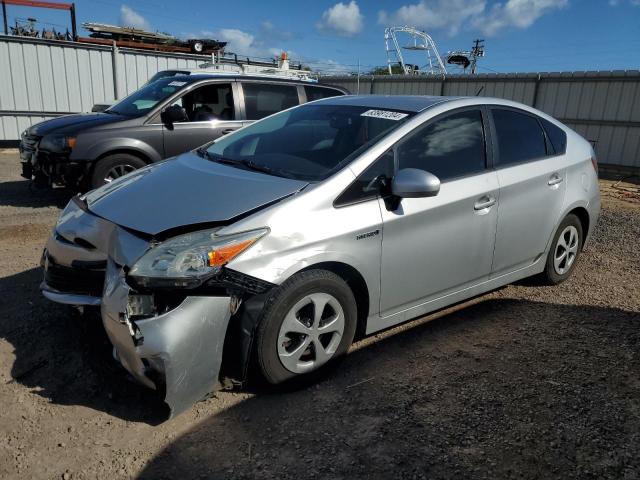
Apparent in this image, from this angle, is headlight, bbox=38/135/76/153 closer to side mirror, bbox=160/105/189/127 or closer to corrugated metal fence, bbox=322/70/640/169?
side mirror, bbox=160/105/189/127

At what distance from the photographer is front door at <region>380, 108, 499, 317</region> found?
10.1 feet

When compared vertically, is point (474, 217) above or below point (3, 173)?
above

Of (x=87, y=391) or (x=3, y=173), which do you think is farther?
(x=3, y=173)

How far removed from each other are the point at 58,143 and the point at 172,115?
1441mm

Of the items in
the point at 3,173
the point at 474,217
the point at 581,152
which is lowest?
the point at 3,173

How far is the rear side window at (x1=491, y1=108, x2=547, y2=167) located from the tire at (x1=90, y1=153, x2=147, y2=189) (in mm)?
4741

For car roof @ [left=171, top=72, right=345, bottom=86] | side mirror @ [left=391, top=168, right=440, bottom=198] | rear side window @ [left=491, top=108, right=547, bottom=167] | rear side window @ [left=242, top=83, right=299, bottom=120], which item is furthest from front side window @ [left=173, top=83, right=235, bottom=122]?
side mirror @ [left=391, top=168, right=440, bottom=198]

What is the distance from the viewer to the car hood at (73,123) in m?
6.54

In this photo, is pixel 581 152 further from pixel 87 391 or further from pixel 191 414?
pixel 87 391

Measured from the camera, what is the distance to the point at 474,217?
11.3 ft

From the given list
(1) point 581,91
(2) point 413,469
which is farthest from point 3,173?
(1) point 581,91

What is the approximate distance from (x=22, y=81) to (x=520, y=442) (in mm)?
14119

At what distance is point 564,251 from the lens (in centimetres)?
446

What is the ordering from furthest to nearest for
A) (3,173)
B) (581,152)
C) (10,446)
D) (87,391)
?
(3,173) < (581,152) < (87,391) < (10,446)
